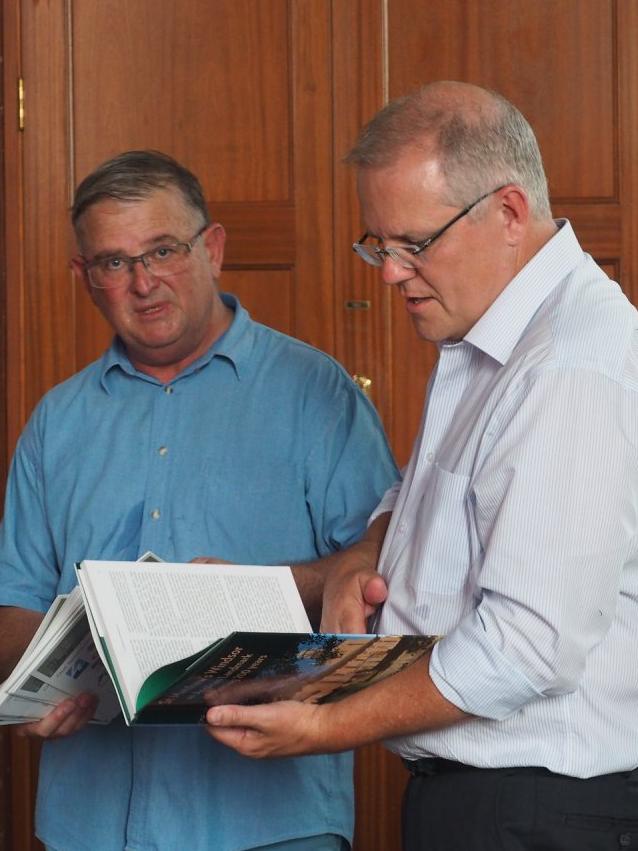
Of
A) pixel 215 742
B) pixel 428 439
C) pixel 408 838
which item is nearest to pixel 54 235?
pixel 215 742

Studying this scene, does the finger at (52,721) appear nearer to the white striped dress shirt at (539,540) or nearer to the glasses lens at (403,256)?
the white striped dress shirt at (539,540)

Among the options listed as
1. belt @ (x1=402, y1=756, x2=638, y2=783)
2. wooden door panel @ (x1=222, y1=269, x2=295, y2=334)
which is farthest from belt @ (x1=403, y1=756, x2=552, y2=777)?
wooden door panel @ (x1=222, y1=269, x2=295, y2=334)

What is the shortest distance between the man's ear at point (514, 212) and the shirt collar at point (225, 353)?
0.71 meters

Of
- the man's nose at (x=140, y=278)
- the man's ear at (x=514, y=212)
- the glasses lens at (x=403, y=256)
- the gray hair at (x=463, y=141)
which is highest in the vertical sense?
the gray hair at (x=463, y=141)

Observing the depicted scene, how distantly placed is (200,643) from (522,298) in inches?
20.1

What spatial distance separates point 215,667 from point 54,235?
6.42ft

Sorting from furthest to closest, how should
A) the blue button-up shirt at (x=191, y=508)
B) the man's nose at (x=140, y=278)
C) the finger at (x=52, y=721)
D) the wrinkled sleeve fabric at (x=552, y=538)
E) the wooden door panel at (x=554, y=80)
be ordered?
the wooden door panel at (x=554, y=80) < the man's nose at (x=140, y=278) < the blue button-up shirt at (x=191, y=508) < the finger at (x=52, y=721) < the wrinkled sleeve fabric at (x=552, y=538)

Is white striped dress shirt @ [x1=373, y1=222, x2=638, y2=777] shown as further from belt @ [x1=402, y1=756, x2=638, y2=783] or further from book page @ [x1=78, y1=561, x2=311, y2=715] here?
book page @ [x1=78, y1=561, x2=311, y2=715]

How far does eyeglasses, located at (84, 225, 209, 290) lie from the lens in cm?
204

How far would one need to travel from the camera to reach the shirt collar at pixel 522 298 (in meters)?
1.43

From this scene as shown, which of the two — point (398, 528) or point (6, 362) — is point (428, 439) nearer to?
point (398, 528)

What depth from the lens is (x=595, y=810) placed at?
1.37 meters

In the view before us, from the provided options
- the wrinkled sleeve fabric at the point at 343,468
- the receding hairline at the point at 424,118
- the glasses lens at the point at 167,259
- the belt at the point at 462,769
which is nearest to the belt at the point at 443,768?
the belt at the point at 462,769

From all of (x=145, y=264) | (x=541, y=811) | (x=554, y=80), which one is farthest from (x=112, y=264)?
(x=554, y=80)
